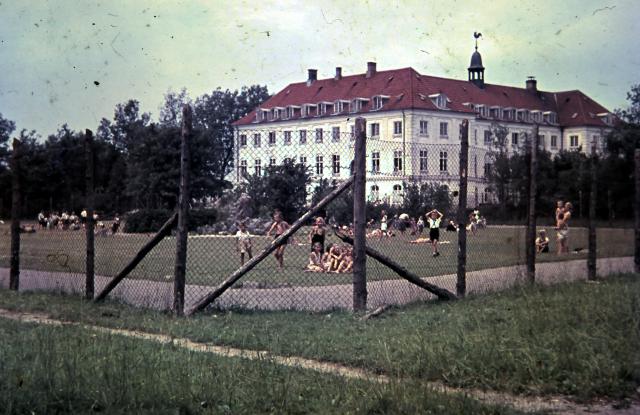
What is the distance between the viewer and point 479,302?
11383 millimetres

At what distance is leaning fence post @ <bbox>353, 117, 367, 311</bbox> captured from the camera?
11.1 metres

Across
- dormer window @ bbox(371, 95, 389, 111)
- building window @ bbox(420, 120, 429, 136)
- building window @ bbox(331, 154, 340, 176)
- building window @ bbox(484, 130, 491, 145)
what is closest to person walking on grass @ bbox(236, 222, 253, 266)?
building window @ bbox(331, 154, 340, 176)

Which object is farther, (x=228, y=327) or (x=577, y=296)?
(x=577, y=296)

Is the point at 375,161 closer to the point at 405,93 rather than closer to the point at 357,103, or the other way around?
the point at 405,93

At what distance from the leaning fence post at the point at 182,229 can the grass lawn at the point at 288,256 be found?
5.33m

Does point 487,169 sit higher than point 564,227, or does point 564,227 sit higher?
point 487,169

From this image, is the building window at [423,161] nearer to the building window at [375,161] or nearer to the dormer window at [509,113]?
the building window at [375,161]

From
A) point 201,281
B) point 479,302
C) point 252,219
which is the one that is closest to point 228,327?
point 479,302

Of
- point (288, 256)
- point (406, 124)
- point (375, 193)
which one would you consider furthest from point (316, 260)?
point (406, 124)

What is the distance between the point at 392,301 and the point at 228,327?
11.3 feet

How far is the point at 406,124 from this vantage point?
1885 inches

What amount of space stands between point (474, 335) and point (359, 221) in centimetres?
324

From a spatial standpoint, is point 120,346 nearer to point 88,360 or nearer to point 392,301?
point 88,360

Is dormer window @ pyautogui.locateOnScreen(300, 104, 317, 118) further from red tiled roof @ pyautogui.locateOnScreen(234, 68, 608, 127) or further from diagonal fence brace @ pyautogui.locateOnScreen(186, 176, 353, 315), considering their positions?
diagonal fence brace @ pyautogui.locateOnScreen(186, 176, 353, 315)
